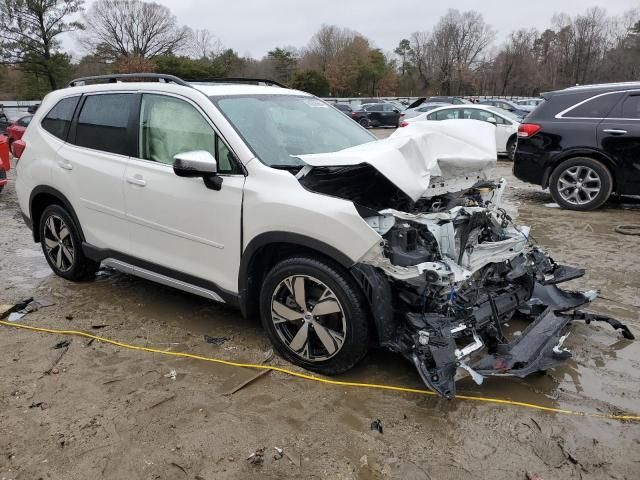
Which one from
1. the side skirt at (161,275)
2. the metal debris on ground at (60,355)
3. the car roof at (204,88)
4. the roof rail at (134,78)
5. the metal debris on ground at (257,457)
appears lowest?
the metal debris on ground at (60,355)

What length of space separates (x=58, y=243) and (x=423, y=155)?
143 inches

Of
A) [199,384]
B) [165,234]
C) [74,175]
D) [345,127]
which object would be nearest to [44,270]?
[74,175]

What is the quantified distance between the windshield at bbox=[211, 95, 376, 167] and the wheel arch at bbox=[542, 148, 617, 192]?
4.53 metres

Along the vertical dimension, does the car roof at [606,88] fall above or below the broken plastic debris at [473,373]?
above

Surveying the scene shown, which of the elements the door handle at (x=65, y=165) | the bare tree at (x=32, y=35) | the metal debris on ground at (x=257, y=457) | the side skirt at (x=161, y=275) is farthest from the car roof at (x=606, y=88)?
the bare tree at (x=32, y=35)

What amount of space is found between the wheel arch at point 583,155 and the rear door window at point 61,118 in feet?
21.6

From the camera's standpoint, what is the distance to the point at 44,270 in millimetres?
5594

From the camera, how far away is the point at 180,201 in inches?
144

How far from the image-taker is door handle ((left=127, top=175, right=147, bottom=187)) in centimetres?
390

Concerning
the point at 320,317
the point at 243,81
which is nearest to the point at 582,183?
the point at 243,81

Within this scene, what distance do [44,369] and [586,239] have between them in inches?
234

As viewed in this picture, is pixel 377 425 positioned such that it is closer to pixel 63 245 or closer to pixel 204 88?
pixel 204 88

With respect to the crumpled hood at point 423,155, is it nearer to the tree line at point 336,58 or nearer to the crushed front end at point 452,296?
the crushed front end at point 452,296

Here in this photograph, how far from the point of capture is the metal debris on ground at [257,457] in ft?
8.52
